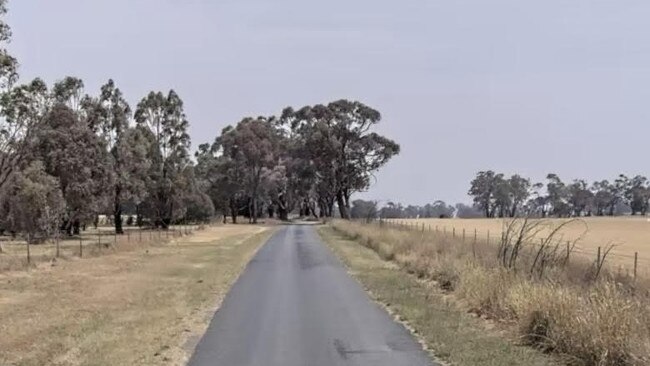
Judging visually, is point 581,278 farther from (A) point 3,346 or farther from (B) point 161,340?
(A) point 3,346

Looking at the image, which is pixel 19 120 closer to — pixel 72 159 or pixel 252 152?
pixel 72 159

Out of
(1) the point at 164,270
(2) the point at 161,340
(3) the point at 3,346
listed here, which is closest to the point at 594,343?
(2) the point at 161,340

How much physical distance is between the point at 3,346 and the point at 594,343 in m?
8.81

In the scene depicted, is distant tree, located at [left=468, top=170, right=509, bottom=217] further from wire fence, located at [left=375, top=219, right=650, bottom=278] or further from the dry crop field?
wire fence, located at [left=375, top=219, right=650, bottom=278]

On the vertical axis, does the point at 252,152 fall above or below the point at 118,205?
above

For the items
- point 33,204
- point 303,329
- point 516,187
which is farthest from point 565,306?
point 516,187

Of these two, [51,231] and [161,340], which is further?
[51,231]

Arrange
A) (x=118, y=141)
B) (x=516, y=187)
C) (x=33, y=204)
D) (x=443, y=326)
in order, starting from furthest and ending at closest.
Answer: (x=516, y=187) < (x=118, y=141) < (x=33, y=204) < (x=443, y=326)

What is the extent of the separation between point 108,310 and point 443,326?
7473 millimetres

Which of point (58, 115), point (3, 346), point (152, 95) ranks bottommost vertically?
point (3, 346)

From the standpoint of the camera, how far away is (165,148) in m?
84.6

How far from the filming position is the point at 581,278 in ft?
50.2

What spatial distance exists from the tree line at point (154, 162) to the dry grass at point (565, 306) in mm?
24913

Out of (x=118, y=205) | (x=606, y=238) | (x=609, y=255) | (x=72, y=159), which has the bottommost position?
(x=609, y=255)
